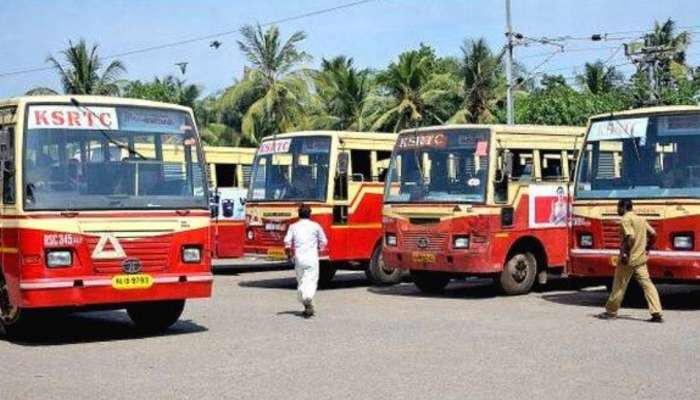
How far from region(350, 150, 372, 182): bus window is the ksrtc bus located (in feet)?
13.6

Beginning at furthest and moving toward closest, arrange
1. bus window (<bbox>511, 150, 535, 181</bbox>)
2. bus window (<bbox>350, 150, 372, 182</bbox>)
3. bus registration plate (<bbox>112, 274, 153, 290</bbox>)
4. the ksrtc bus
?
1. the ksrtc bus
2. bus window (<bbox>350, 150, 372, 182</bbox>)
3. bus window (<bbox>511, 150, 535, 181</bbox>)
4. bus registration plate (<bbox>112, 274, 153, 290</bbox>)

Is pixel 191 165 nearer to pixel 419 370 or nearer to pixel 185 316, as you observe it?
pixel 185 316

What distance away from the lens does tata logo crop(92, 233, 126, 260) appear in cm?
1146

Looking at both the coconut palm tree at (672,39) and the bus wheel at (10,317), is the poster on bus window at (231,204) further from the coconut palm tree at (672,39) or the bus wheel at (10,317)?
the coconut palm tree at (672,39)

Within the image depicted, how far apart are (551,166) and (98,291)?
9.14m

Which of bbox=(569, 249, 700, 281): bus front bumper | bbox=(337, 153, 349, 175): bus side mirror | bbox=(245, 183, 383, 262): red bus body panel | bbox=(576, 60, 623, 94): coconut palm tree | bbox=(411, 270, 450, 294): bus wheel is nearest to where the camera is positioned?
bbox=(569, 249, 700, 281): bus front bumper

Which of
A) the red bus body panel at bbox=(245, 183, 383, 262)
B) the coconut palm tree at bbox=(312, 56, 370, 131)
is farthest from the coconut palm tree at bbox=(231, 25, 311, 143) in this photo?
the red bus body panel at bbox=(245, 183, 383, 262)

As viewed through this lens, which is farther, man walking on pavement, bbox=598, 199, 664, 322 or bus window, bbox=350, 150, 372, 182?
bus window, bbox=350, 150, 372, 182

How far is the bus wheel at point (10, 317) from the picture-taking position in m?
11.8

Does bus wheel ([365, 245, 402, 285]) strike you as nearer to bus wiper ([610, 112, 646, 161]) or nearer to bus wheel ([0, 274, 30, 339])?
bus wiper ([610, 112, 646, 161])

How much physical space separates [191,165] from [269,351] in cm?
271

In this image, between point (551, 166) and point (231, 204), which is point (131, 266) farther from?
point (231, 204)

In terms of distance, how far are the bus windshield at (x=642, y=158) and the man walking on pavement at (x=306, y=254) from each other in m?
4.13

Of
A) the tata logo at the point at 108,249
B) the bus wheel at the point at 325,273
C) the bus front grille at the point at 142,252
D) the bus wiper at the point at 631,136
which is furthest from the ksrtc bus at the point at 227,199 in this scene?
the tata logo at the point at 108,249
